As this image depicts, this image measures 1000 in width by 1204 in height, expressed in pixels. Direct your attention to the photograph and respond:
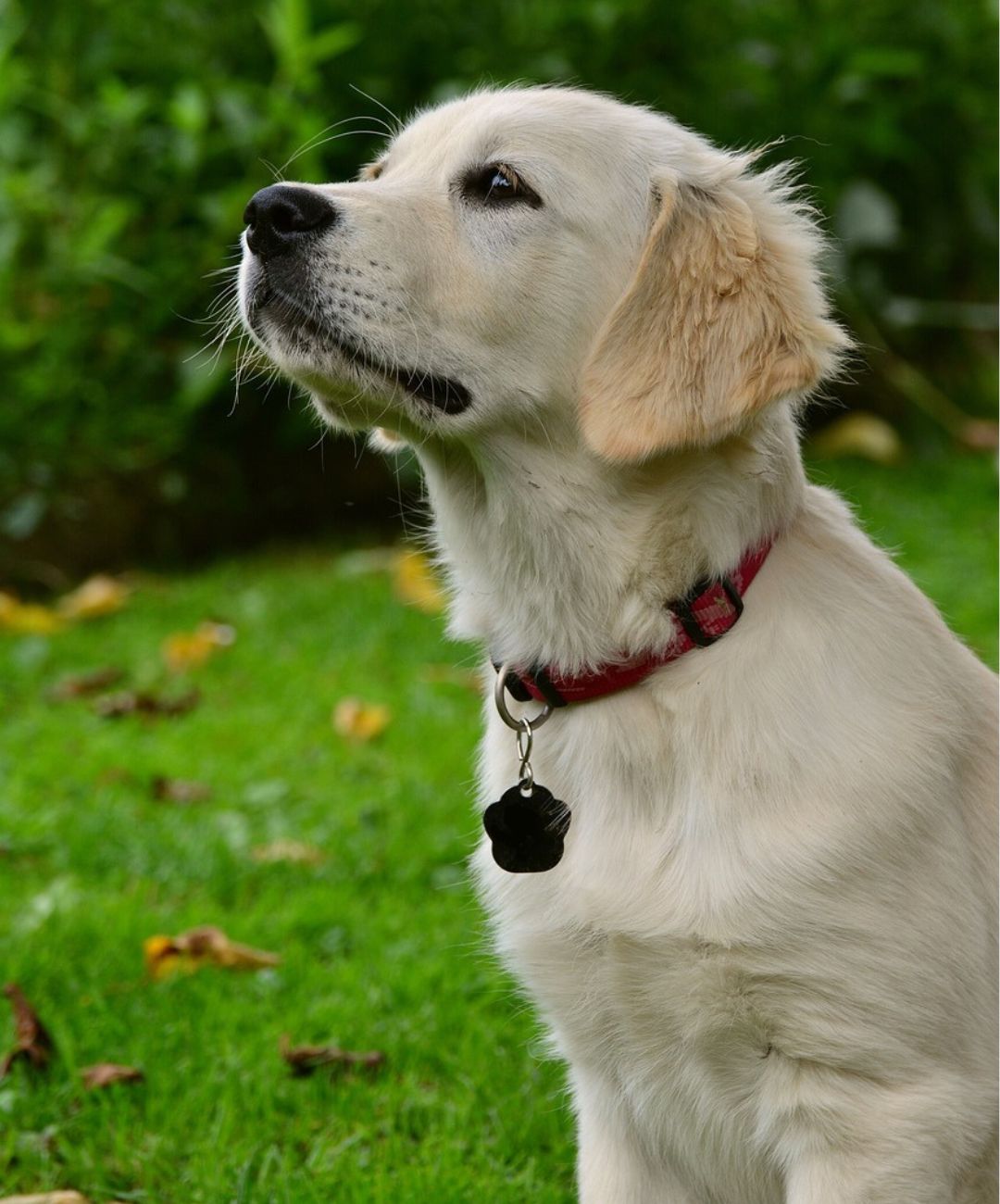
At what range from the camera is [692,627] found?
2.35 metres

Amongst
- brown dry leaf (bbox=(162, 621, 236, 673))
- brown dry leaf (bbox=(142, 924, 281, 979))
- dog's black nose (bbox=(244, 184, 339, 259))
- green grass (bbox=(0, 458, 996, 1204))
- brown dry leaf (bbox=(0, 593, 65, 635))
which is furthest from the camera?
brown dry leaf (bbox=(0, 593, 65, 635))

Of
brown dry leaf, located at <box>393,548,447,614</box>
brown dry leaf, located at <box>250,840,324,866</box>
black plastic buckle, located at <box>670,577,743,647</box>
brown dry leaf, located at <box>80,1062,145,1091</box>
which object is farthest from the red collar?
brown dry leaf, located at <box>393,548,447,614</box>

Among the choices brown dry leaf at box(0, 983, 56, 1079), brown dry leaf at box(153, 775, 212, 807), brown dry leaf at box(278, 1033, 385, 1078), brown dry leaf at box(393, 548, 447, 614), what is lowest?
brown dry leaf at box(393, 548, 447, 614)

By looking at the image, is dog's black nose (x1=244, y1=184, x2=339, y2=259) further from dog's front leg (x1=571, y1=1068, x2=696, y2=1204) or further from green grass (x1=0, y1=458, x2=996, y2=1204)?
green grass (x1=0, y1=458, x2=996, y2=1204)

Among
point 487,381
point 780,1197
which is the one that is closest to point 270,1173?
point 780,1197

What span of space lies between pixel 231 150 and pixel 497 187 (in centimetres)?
451

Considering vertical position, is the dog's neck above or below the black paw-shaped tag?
above

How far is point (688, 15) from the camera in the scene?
6988mm

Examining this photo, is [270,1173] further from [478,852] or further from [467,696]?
[467,696]

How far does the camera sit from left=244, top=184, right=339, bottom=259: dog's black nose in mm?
2410

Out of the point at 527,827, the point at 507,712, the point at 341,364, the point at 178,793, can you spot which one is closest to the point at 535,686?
the point at 507,712

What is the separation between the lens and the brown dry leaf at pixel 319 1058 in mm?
3076

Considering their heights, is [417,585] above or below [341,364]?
below

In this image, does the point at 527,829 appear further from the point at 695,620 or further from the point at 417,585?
the point at 417,585
